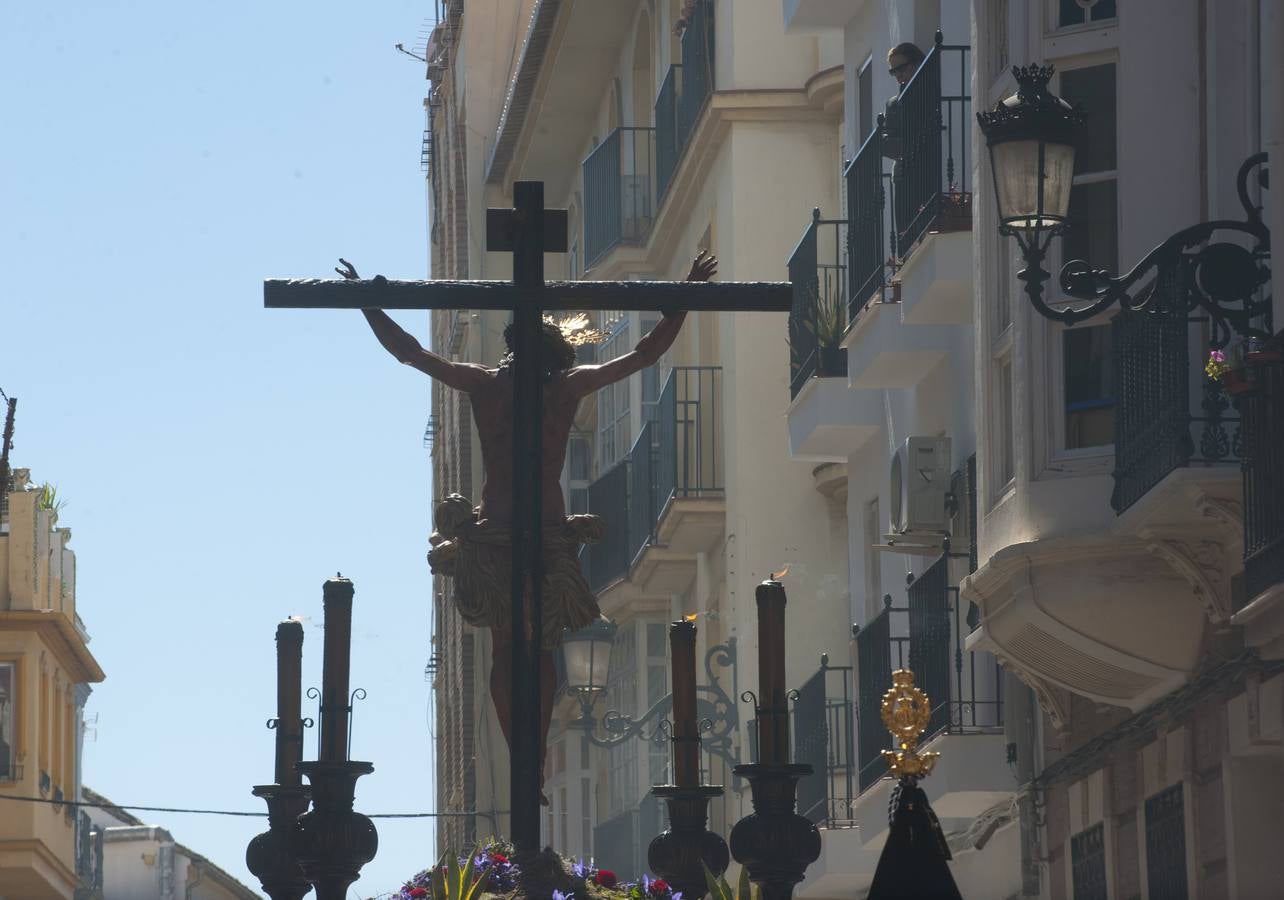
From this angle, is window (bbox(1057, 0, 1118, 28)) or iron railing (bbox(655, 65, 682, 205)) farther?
iron railing (bbox(655, 65, 682, 205))

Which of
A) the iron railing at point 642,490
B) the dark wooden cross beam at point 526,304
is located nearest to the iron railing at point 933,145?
the dark wooden cross beam at point 526,304

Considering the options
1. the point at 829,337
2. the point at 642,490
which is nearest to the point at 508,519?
the point at 829,337

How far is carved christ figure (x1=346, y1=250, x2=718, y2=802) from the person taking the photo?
8977 mm

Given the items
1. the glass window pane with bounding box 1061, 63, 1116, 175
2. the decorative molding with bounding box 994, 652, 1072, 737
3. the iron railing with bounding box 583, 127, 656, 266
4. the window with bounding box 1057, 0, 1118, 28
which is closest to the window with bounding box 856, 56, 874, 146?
the decorative molding with bounding box 994, 652, 1072, 737

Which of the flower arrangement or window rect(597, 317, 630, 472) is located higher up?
window rect(597, 317, 630, 472)

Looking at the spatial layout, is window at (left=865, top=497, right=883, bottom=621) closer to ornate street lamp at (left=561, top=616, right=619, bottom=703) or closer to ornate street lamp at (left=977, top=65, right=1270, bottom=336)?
ornate street lamp at (left=561, top=616, right=619, bottom=703)

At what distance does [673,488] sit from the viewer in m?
28.4

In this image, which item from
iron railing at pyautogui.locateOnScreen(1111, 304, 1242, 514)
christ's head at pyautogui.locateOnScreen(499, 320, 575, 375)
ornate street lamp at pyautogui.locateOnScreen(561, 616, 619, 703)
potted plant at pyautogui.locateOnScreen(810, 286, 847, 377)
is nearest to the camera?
christ's head at pyautogui.locateOnScreen(499, 320, 575, 375)

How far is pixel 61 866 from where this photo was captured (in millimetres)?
52406

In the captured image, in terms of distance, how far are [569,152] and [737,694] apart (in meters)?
15.0

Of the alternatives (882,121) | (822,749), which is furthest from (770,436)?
(882,121)

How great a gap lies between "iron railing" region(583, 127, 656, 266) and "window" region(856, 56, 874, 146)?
322 inches

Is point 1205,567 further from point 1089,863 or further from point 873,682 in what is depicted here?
point 873,682

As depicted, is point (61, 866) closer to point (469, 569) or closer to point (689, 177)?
point (689, 177)
